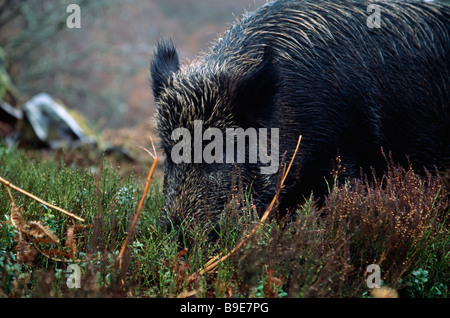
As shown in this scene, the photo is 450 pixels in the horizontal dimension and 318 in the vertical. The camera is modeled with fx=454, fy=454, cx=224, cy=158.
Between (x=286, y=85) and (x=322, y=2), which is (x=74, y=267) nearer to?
(x=286, y=85)

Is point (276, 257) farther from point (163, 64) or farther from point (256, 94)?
point (163, 64)

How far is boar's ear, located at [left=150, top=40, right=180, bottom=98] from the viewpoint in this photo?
4.21m

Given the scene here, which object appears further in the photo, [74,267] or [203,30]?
[203,30]

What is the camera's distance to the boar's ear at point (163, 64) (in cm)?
421

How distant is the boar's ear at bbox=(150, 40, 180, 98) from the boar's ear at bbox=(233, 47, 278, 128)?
2.55 ft

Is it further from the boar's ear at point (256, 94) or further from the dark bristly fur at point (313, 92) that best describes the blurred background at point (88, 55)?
the boar's ear at point (256, 94)

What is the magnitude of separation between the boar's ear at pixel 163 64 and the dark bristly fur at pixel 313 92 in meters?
0.01

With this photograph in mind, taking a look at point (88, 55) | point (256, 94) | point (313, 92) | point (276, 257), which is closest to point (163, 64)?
point (256, 94)

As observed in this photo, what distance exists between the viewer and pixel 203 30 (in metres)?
26.7

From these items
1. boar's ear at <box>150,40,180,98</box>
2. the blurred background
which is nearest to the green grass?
boar's ear at <box>150,40,180,98</box>
